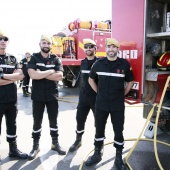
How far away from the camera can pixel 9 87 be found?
10.2 feet

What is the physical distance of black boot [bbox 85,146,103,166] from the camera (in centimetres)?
308

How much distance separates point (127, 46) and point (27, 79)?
5.98 m

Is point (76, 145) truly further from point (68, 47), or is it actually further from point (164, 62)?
point (68, 47)

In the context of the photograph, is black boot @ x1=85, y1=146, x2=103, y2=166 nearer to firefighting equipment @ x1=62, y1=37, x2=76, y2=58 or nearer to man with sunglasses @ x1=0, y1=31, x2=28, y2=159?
man with sunglasses @ x1=0, y1=31, x2=28, y2=159

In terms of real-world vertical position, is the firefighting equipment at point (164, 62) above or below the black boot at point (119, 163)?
above

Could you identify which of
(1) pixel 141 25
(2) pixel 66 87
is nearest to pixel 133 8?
(1) pixel 141 25

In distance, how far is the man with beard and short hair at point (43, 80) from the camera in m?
3.20

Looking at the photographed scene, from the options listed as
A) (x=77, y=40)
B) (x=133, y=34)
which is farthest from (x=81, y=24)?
(x=133, y=34)

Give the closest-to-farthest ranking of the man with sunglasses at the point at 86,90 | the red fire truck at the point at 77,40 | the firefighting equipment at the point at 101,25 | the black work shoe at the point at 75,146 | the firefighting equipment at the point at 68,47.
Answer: the man with sunglasses at the point at 86,90 → the black work shoe at the point at 75,146 → the red fire truck at the point at 77,40 → the firefighting equipment at the point at 68,47 → the firefighting equipment at the point at 101,25

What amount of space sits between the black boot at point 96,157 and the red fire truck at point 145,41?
907 millimetres

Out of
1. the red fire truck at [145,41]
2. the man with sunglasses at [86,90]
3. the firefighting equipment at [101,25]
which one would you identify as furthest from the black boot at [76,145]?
the firefighting equipment at [101,25]

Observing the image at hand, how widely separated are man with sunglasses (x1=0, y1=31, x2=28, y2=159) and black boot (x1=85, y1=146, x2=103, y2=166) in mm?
978

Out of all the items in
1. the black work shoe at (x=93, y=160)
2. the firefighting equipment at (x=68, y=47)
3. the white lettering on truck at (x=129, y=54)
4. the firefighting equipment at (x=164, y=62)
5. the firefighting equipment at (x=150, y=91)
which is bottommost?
the black work shoe at (x=93, y=160)

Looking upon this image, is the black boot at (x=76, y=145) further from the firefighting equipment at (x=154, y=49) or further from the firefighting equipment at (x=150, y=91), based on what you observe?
the firefighting equipment at (x=154, y=49)
